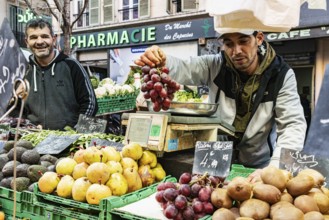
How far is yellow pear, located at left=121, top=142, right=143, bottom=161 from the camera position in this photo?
2248 millimetres

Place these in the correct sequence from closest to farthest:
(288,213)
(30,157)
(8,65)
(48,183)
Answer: (288,213)
(48,183)
(30,157)
(8,65)

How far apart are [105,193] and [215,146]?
0.64 m

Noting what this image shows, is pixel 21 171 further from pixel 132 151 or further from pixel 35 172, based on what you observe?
pixel 132 151

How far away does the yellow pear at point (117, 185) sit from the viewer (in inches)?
77.6

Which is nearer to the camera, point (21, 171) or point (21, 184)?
point (21, 184)

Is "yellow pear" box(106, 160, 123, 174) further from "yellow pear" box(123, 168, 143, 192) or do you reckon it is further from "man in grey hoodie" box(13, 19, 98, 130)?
"man in grey hoodie" box(13, 19, 98, 130)

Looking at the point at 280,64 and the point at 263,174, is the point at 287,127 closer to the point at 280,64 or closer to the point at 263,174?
the point at 280,64

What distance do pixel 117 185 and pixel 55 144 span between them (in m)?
0.98

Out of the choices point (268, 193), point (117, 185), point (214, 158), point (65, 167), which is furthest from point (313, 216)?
point (65, 167)

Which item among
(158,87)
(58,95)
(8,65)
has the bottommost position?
(58,95)

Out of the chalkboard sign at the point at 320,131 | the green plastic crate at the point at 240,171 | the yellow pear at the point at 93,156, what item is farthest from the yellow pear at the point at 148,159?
the chalkboard sign at the point at 320,131

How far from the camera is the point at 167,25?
13.3 m

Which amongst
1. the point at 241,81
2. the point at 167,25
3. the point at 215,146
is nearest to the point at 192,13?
the point at 167,25

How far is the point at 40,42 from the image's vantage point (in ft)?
12.4
